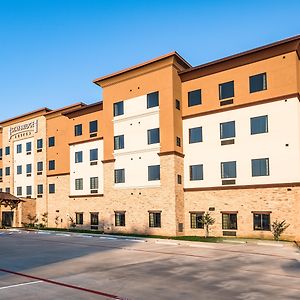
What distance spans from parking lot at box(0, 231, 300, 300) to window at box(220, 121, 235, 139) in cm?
1113

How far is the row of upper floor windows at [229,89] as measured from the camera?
3168 cm

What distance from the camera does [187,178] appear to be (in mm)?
35500

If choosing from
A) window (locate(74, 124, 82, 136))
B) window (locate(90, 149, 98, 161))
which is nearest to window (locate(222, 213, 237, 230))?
window (locate(90, 149, 98, 161))

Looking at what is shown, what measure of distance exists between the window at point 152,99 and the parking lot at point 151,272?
15.7m

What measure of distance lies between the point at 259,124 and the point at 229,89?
14.9 feet

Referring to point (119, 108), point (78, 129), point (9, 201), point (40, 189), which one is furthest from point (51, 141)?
point (119, 108)

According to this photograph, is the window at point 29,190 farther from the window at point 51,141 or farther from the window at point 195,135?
the window at point 195,135

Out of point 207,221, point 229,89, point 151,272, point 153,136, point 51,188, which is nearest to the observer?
point 151,272

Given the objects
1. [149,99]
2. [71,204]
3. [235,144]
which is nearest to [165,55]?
[149,99]

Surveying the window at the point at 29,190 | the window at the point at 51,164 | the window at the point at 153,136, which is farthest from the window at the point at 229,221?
the window at the point at 29,190

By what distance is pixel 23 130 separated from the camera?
53750 mm

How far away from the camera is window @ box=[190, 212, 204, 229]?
34.0 meters

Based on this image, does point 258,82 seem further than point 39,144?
No

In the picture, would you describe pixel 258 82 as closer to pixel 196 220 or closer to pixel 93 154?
pixel 196 220
